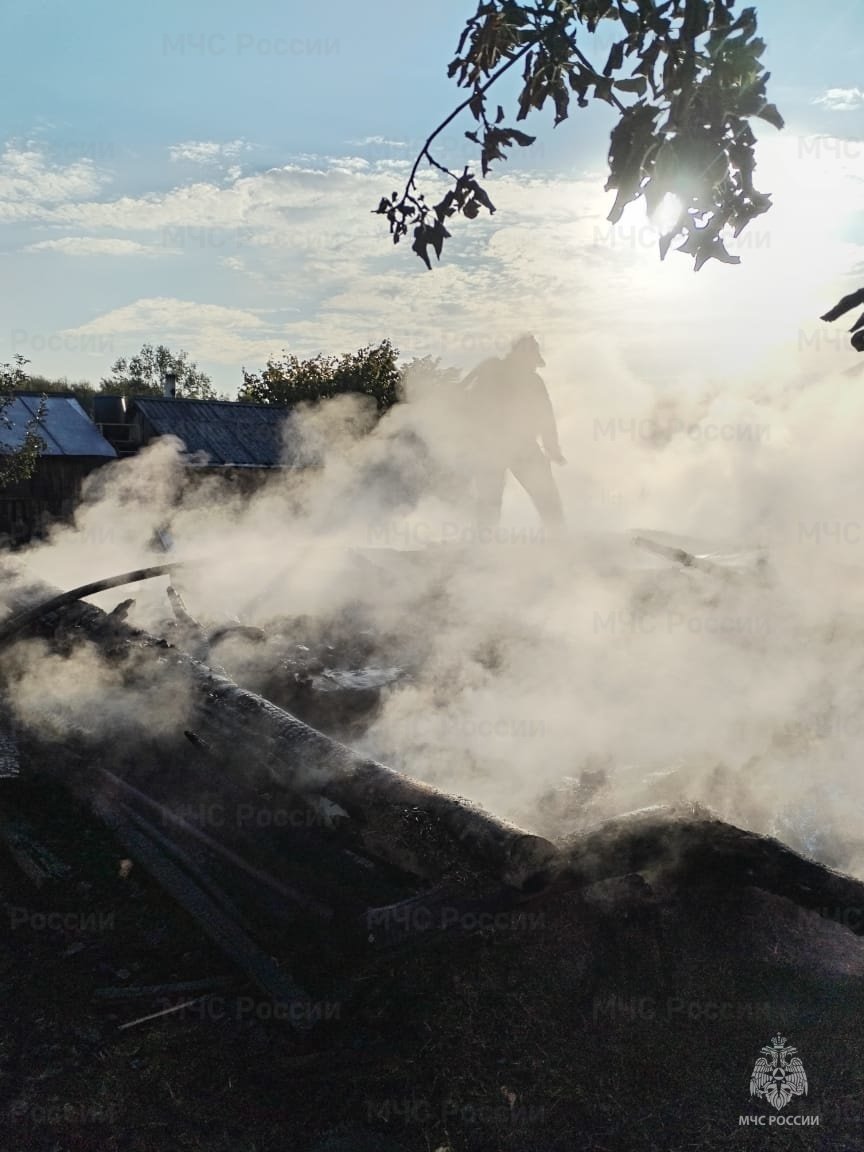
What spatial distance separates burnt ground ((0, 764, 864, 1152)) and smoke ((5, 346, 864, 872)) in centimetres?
84

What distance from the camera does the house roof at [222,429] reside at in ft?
75.3

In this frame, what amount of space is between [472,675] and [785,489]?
7.08m

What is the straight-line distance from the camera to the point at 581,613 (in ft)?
25.4

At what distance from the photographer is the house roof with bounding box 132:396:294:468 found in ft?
75.3

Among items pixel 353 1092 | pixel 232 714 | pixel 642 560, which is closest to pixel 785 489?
pixel 642 560

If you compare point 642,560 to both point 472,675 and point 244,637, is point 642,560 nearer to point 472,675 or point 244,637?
point 472,675

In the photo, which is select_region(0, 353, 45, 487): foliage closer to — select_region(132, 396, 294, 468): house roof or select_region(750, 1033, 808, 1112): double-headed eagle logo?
select_region(132, 396, 294, 468): house roof

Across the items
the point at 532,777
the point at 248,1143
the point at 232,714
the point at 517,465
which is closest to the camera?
the point at 248,1143

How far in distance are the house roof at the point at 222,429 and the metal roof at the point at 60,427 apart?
203cm

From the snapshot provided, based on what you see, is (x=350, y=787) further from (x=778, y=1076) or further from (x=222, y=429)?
(x=222, y=429)

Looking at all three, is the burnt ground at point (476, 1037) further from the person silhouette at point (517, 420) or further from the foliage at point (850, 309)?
the person silhouette at point (517, 420)

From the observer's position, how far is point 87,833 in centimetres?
532

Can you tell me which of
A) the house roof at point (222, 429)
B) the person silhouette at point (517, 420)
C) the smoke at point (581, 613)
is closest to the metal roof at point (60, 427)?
the house roof at point (222, 429)

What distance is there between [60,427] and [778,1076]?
70.0 feet
